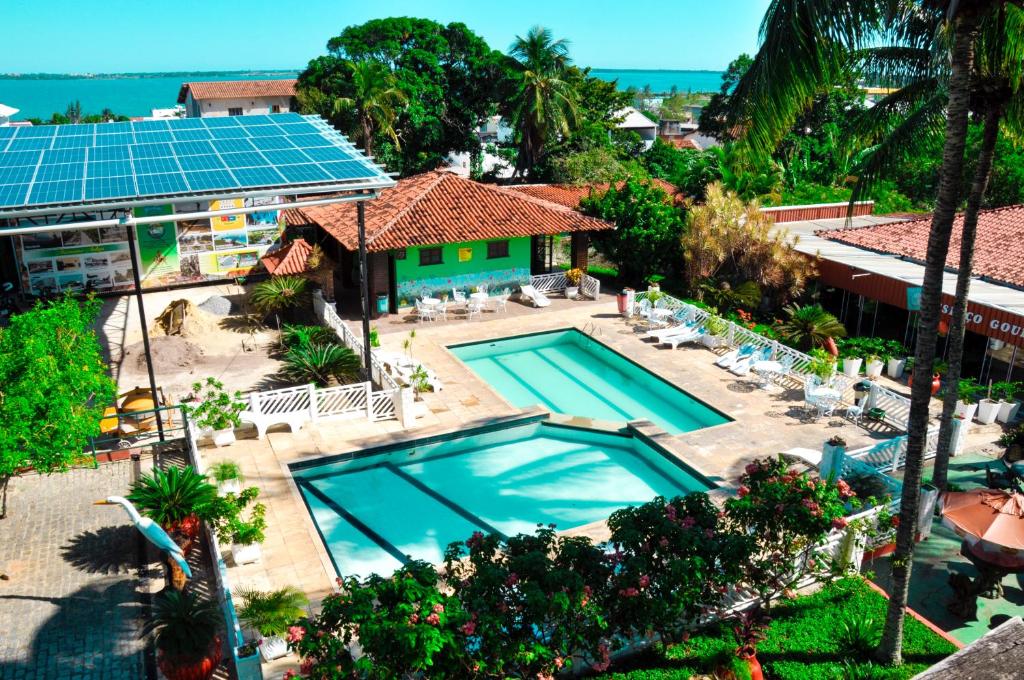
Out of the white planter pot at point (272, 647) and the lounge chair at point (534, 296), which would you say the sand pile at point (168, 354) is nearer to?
the lounge chair at point (534, 296)

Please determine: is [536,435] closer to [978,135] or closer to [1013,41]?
[1013,41]

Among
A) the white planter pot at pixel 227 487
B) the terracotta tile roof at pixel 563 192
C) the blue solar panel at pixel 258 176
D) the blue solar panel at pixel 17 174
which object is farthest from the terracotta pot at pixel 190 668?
the terracotta tile roof at pixel 563 192

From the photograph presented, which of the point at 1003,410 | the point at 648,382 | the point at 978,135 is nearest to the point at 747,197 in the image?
the point at 648,382

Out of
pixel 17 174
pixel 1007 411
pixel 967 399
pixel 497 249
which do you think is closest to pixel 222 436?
pixel 17 174

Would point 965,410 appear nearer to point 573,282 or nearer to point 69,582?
point 573,282

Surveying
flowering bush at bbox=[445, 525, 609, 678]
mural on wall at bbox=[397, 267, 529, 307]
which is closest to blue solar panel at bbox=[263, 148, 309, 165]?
mural on wall at bbox=[397, 267, 529, 307]

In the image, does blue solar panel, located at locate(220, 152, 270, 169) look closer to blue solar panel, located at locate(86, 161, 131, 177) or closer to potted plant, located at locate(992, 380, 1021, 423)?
blue solar panel, located at locate(86, 161, 131, 177)
